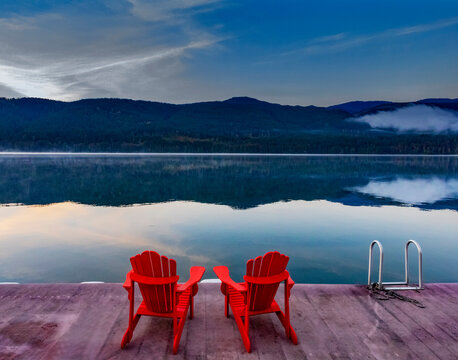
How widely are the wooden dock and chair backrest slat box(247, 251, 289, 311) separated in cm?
46

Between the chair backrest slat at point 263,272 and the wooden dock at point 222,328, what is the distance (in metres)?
0.46

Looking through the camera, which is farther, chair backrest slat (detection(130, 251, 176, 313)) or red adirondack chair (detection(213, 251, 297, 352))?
red adirondack chair (detection(213, 251, 297, 352))

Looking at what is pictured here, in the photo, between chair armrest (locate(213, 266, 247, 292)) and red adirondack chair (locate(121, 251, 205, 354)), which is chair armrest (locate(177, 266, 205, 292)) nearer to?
red adirondack chair (locate(121, 251, 205, 354))

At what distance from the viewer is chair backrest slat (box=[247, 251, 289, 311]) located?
405 cm

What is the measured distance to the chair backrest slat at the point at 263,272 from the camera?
13.3 feet

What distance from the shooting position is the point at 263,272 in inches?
162

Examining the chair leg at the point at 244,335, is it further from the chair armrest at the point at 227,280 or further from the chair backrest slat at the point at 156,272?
the chair backrest slat at the point at 156,272

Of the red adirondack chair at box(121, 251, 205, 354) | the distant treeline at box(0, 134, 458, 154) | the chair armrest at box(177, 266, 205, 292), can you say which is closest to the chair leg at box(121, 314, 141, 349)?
the red adirondack chair at box(121, 251, 205, 354)

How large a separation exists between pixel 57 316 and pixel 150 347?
4.94ft

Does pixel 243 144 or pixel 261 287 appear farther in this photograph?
pixel 243 144

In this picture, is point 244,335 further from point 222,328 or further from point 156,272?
point 156,272

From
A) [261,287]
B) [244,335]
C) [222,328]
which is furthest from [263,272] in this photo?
A: [222,328]

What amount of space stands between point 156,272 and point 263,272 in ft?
3.79

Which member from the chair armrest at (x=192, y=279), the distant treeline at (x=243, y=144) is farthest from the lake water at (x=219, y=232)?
the distant treeline at (x=243, y=144)
